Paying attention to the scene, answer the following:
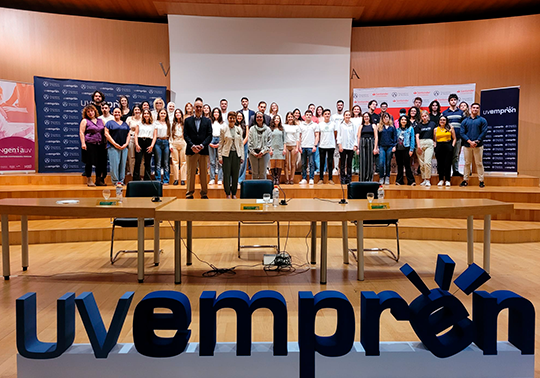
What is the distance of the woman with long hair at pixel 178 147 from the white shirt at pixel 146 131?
336 millimetres

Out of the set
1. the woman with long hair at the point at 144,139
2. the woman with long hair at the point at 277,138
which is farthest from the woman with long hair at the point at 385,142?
the woman with long hair at the point at 144,139

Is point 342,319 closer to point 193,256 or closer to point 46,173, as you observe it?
point 193,256

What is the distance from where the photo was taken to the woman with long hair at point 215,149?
6699mm

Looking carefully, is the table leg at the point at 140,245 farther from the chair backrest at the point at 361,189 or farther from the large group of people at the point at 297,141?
the large group of people at the point at 297,141

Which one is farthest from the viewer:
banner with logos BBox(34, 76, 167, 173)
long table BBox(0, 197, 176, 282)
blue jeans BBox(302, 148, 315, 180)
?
banner with logos BBox(34, 76, 167, 173)

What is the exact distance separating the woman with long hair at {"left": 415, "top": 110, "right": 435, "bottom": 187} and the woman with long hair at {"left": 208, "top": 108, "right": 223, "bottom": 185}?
3.42 meters

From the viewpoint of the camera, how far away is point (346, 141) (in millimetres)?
6824

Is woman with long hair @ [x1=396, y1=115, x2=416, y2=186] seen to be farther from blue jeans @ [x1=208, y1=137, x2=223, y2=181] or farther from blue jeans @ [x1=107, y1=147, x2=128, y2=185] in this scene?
blue jeans @ [x1=107, y1=147, x2=128, y2=185]

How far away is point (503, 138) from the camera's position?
802 cm

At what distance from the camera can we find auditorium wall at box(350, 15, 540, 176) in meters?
8.30

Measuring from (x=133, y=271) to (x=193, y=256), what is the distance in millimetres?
704

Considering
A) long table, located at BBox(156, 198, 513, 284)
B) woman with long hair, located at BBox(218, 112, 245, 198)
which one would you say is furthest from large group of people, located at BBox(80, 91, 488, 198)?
long table, located at BBox(156, 198, 513, 284)

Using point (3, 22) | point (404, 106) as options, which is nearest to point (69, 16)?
point (3, 22)

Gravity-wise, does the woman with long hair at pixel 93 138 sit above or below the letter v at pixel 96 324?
above
